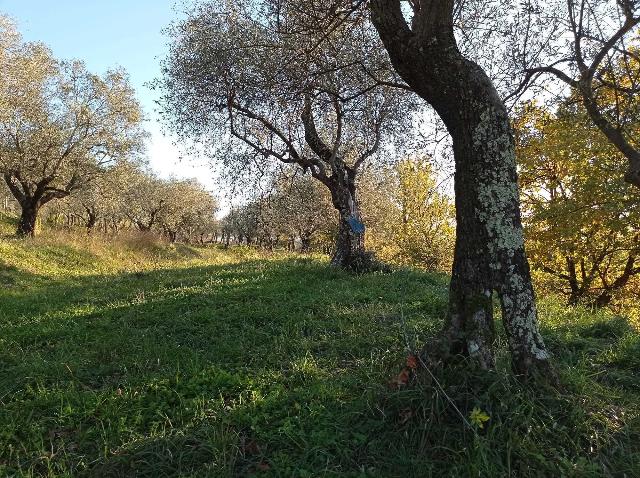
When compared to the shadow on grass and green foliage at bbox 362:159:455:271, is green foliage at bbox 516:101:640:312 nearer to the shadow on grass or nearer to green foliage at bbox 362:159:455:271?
the shadow on grass

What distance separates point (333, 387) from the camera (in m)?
4.62

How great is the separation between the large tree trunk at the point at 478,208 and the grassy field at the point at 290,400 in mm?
338

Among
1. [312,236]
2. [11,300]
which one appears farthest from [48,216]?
[11,300]

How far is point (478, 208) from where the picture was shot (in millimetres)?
4211

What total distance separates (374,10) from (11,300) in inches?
386

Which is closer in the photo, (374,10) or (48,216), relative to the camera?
(374,10)

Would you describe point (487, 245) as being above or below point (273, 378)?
above

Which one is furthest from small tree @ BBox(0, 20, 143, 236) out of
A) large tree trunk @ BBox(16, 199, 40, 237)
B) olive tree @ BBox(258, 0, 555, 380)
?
olive tree @ BBox(258, 0, 555, 380)

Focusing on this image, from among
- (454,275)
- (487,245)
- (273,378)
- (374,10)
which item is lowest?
(273,378)

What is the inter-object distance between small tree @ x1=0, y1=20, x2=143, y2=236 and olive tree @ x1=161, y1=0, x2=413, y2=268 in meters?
9.03

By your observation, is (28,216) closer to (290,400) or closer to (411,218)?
(290,400)

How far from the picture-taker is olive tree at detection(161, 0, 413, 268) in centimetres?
933

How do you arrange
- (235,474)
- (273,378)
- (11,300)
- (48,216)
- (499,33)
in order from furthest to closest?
(48,216), (11,300), (499,33), (273,378), (235,474)

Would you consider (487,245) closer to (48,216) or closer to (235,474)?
(235,474)
